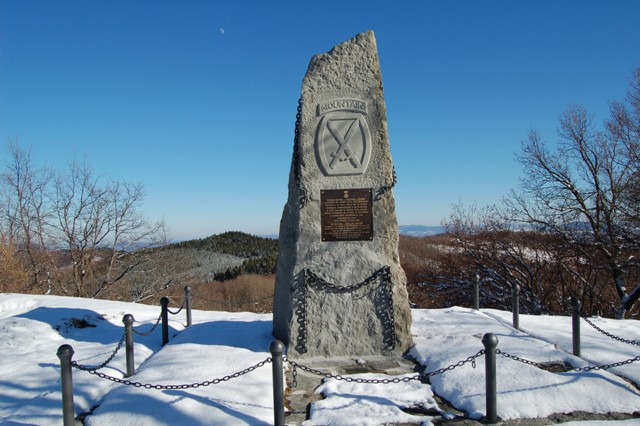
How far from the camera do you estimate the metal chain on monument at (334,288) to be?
235 inches

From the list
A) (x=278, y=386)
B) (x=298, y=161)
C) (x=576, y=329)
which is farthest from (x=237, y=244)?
(x=278, y=386)

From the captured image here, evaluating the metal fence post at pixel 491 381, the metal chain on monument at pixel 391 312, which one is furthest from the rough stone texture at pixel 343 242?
the metal fence post at pixel 491 381

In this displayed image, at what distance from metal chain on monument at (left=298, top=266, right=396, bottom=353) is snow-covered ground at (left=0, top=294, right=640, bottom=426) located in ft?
1.57

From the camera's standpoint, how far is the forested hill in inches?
1391

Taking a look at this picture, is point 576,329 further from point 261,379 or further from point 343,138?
point 261,379

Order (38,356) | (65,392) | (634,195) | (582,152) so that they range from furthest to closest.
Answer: (582,152), (634,195), (38,356), (65,392)

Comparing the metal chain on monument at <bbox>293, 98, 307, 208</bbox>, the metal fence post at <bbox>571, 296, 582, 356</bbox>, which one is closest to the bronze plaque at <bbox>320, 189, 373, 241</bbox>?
the metal chain on monument at <bbox>293, 98, 307, 208</bbox>

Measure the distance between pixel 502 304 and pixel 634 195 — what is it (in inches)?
231

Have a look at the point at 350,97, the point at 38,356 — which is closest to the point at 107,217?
the point at 38,356

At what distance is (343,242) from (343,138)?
150 cm

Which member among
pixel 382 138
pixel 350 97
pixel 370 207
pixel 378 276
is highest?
pixel 350 97

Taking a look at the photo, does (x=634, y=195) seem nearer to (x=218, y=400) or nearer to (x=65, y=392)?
(x=218, y=400)

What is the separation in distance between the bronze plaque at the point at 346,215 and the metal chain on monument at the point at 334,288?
1.74ft

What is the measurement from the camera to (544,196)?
53.0 feet
